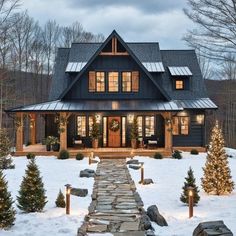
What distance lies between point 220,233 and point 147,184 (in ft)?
Result: 23.4

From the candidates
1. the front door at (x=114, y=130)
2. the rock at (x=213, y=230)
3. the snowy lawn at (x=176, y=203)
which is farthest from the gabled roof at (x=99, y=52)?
the rock at (x=213, y=230)

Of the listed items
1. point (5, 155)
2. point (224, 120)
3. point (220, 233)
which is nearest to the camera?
point (220, 233)

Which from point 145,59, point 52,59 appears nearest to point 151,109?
point 145,59

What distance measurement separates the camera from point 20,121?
23.4 meters

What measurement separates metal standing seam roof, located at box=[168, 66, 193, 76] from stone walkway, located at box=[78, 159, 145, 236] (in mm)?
12996

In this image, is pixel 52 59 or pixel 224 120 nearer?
pixel 52 59

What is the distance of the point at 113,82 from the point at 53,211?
15.9 metres

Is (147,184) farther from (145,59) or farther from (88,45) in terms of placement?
(88,45)

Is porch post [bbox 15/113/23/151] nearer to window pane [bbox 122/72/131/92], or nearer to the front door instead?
the front door

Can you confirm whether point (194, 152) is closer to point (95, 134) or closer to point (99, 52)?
point (95, 134)

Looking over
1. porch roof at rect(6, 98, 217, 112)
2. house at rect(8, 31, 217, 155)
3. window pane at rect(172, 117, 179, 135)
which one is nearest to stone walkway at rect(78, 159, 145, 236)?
porch roof at rect(6, 98, 217, 112)

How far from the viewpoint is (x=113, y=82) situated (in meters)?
25.3

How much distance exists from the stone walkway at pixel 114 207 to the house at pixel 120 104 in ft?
25.5

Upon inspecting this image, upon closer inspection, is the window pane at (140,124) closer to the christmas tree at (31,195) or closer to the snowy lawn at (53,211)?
the snowy lawn at (53,211)
